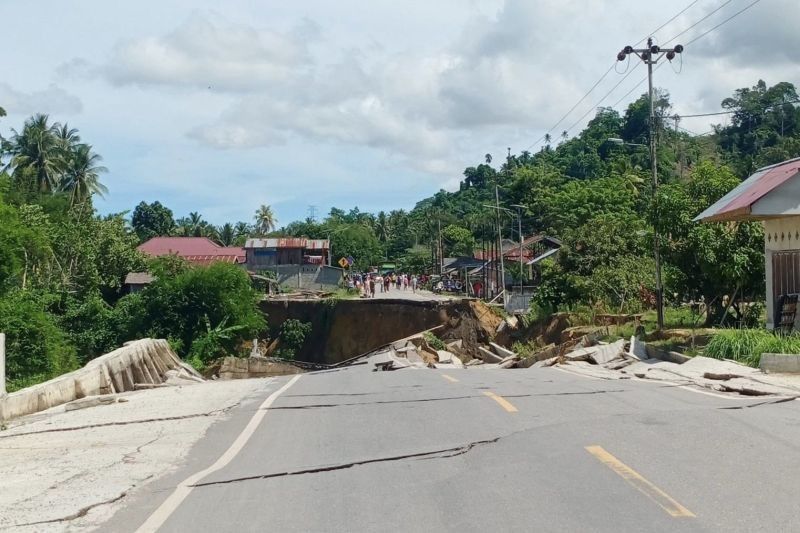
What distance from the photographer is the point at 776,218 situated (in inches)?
907

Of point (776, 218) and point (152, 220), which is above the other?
point (152, 220)

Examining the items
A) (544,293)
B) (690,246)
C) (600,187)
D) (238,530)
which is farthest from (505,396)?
(600,187)

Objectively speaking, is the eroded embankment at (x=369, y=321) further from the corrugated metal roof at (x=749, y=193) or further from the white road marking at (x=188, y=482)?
the white road marking at (x=188, y=482)

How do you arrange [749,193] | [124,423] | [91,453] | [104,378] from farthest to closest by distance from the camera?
[749,193] < [104,378] < [124,423] < [91,453]

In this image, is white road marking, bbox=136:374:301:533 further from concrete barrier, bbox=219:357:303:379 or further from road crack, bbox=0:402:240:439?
concrete barrier, bbox=219:357:303:379

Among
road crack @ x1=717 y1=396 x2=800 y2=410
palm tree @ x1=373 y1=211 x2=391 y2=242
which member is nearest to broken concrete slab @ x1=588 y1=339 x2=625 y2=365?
road crack @ x1=717 y1=396 x2=800 y2=410

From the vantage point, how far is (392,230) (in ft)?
505

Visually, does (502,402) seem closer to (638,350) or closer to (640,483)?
(640,483)

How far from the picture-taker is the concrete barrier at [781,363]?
17828 mm

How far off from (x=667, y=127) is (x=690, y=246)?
10293 cm

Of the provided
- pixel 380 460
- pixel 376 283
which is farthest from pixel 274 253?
pixel 380 460

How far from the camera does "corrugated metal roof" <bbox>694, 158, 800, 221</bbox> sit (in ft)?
70.6

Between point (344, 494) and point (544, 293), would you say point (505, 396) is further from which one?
point (544, 293)

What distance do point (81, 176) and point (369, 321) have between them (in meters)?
31.9
